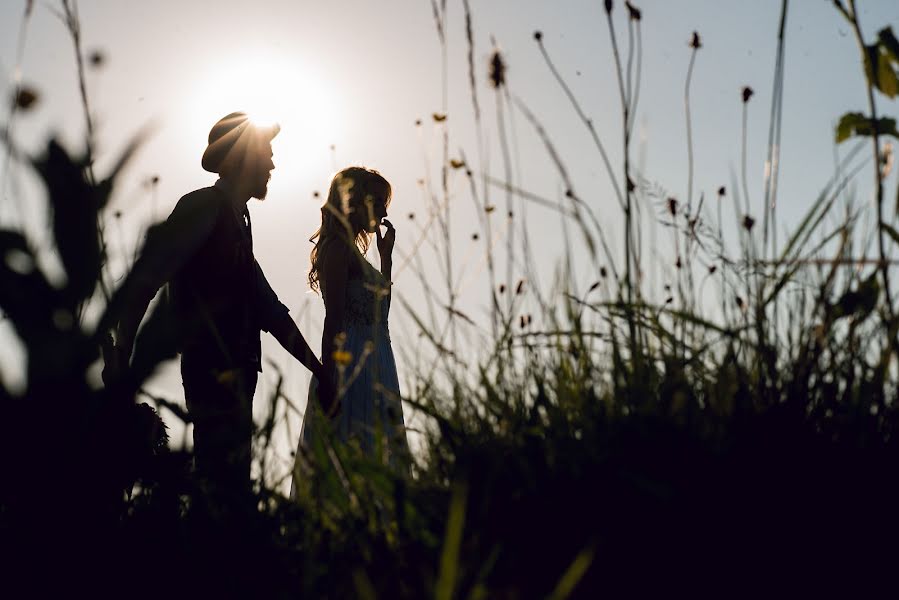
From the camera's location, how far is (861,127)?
1.40 metres

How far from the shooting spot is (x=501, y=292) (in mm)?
1708

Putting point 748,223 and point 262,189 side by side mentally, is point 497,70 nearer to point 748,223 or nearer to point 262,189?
point 748,223

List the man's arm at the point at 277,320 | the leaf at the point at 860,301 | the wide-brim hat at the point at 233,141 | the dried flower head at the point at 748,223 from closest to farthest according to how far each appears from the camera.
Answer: the leaf at the point at 860,301
the dried flower head at the point at 748,223
the man's arm at the point at 277,320
the wide-brim hat at the point at 233,141

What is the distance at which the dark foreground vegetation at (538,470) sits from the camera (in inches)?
40.7

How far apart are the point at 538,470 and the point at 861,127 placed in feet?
2.56

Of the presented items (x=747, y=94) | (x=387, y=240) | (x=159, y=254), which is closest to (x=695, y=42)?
(x=747, y=94)

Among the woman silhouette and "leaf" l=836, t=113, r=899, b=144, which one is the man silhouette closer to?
the woman silhouette

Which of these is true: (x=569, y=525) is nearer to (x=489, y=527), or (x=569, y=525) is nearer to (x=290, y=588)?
(x=489, y=527)

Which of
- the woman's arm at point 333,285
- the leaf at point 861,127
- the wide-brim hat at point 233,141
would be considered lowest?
the leaf at point 861,127

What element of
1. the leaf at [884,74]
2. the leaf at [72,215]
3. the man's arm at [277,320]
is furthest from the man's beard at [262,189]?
the leaf at [884,74]

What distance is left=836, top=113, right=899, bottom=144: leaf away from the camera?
4.50 ft

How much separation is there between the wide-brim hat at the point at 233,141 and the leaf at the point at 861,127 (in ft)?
7.40

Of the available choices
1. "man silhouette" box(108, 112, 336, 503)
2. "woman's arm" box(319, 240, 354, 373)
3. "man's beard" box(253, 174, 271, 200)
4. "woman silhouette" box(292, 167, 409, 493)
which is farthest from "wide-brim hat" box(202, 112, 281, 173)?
"woman's arm" box(319, 240, 354, 373)

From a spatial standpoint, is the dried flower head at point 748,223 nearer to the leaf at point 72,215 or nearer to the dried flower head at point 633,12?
the dried flower head at point 633,12
